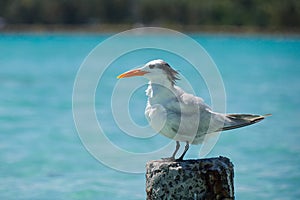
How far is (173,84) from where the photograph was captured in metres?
7.57

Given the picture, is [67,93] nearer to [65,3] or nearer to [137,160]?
[137,160]

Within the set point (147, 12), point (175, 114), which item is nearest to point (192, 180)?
point (175, 114)

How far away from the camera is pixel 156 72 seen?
7.47 m

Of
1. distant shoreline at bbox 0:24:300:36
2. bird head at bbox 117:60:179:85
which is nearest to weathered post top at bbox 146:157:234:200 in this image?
bird head at bbox 117:60:179:85

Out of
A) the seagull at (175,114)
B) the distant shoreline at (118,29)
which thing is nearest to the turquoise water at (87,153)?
the seagull at (175,114)

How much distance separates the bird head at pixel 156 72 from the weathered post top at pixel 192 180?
0.81 meters

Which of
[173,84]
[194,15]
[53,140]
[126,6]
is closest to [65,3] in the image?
[126,6]

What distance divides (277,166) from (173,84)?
24.4ft

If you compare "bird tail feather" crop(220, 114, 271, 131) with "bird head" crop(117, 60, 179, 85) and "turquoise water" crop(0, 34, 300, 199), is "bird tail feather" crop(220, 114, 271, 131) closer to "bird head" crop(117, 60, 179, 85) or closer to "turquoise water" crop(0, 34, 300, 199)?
"bird head" crop(117, 60, 179, 85)

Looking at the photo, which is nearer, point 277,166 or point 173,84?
point 173,84

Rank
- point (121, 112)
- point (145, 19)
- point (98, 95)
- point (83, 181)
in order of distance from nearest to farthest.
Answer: point (83, 181) < point (121, 112) < point (98, 95) < point (145, 19)

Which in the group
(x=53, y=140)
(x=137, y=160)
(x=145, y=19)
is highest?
(x=145, y=19)

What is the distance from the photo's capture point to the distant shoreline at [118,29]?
10456cm

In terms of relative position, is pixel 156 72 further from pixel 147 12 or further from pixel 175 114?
pixel 147 12
